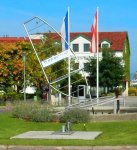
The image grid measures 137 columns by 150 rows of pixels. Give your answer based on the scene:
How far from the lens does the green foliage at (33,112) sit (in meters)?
25.1

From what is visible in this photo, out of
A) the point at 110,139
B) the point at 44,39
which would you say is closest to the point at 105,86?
the point at 44,39

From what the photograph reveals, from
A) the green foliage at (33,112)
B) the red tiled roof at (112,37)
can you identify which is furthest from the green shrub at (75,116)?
the red tiled roof at (112,37)

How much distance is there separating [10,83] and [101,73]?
80.8 feet

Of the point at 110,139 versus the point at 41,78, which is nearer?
the point at 110,139

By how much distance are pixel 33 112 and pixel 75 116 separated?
2549 millimetres

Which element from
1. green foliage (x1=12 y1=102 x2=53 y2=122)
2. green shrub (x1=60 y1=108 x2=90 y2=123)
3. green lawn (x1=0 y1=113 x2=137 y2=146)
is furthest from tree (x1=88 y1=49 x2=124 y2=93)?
green shrub (x1=60 y1=108 x2=90 y2=123)

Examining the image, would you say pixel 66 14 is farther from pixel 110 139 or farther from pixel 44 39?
pixel 44 39

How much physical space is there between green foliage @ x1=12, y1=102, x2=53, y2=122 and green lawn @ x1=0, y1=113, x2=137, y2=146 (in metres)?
0.55

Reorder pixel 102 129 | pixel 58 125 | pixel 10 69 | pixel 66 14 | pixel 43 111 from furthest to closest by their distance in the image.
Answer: pixel 10 69 → pixel 66 14 → pixel 43 111 → pixel 58 125 → pixel 102 129

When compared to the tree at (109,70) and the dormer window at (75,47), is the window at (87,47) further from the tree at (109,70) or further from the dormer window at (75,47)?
the tree at (109,70)

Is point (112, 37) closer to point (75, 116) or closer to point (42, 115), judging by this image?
point (42, 115)

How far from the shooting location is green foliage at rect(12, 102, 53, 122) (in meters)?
25.1

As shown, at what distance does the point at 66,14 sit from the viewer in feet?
112

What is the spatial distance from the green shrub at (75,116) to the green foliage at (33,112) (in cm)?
89
